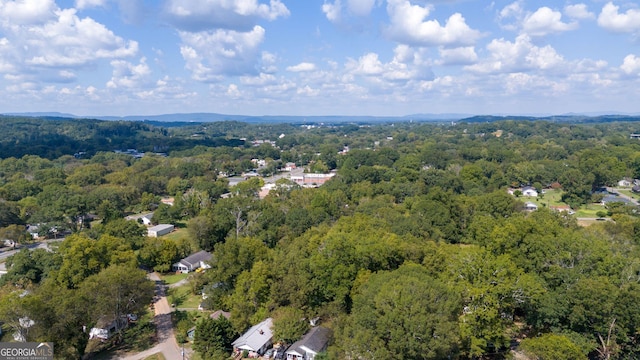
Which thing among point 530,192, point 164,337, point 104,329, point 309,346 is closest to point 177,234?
point 104,329

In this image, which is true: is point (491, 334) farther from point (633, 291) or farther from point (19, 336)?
point (19, 336)

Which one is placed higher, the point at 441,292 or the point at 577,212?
the point at 441,292

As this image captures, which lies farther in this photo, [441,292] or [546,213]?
[546,213]

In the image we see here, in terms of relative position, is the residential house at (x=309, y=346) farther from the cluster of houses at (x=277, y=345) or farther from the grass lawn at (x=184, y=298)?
the grass lawn at (x=184, y=298)

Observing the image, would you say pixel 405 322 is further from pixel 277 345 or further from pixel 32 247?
pixel 32 247

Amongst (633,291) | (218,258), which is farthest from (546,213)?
(218,258)

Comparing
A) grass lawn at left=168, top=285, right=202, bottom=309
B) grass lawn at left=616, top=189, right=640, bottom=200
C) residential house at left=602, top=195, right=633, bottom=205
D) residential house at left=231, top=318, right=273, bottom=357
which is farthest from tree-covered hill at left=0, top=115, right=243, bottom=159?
grass lawn at left=616, top=189, right=640, bottom=200
